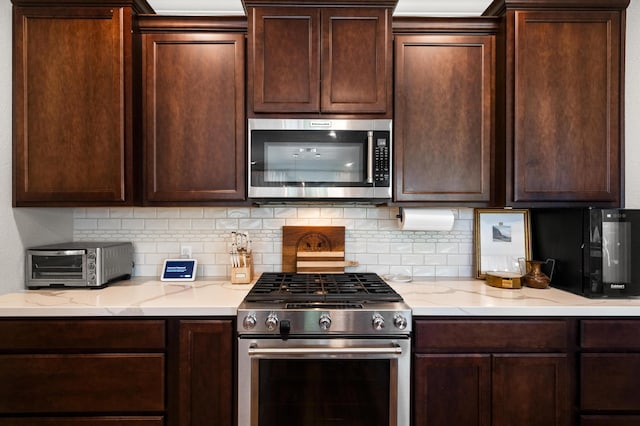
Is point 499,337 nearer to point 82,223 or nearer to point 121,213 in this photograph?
point 121,213

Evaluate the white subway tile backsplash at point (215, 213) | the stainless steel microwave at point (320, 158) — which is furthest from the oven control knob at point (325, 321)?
the white subway tile backsplash at point (215, 213)

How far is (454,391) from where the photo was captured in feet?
5.44

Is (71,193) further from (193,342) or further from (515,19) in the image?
(515,19)

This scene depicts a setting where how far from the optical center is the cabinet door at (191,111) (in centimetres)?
198

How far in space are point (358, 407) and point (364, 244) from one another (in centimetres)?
100

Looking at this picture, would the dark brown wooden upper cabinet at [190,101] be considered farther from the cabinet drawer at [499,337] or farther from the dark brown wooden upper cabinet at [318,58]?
the cabinet drawer at [499,337]

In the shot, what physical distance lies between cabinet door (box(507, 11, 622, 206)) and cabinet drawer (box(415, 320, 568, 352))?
27.3 inches

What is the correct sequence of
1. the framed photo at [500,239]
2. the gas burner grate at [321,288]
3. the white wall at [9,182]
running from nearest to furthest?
the gas burner grate at [321,288]
the white wall at [9,182]
the framed photo at [500,239]

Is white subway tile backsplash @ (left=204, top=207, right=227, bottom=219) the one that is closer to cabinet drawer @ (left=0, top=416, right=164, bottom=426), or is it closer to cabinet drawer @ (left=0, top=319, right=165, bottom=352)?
cabinet drawer @ (left=0, top=319, right=165, bottom=352)

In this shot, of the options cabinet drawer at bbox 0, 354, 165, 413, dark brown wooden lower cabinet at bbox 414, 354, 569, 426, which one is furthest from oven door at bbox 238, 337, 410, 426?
cabinet drawer at bbox 0, 354, 165, 413

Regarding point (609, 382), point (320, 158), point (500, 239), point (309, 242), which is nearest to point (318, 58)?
point (320, 158)

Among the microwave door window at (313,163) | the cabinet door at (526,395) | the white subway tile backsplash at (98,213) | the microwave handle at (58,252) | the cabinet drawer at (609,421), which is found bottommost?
the cabinet drawer at (609,421)

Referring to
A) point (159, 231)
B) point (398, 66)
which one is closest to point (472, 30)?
point (398, 66)

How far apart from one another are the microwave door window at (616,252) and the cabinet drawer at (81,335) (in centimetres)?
216
